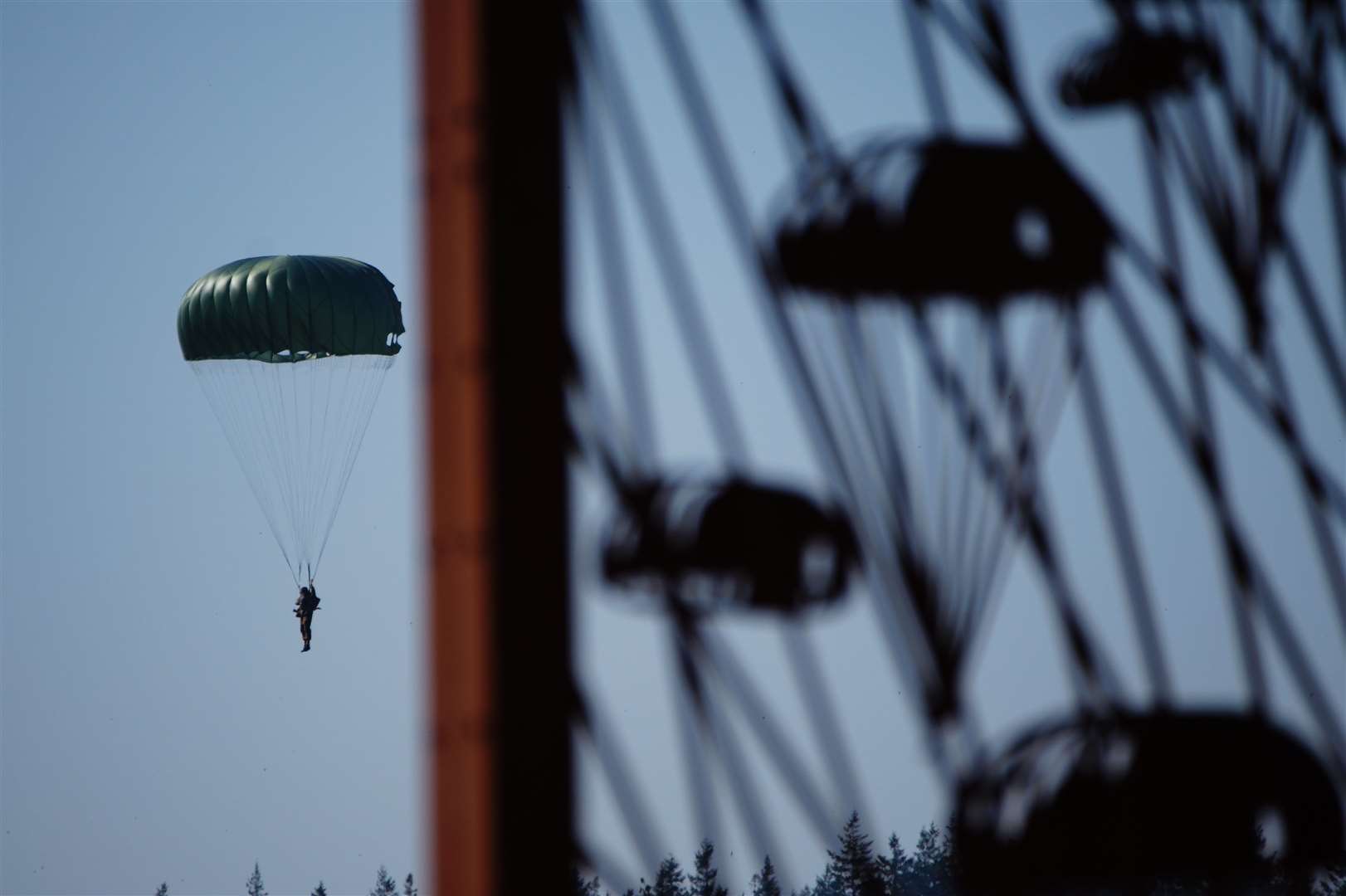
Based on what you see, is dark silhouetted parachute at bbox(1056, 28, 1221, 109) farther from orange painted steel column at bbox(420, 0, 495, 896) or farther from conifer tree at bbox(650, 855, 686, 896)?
conifer tree at bbox(650, 855, 686, 896)

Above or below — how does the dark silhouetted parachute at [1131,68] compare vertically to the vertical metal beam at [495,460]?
above

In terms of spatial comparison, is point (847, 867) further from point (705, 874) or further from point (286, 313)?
point (286, 313)

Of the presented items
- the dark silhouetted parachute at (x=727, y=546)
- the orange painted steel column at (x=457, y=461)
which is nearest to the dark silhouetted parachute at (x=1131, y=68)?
the dark silhouetted parachute at (x=727, y=546)

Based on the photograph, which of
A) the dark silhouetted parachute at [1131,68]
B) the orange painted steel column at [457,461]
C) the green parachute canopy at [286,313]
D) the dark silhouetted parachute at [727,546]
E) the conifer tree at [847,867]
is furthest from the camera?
the conifer tree at [847,867]

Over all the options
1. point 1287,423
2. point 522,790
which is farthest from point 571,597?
point 1287,423

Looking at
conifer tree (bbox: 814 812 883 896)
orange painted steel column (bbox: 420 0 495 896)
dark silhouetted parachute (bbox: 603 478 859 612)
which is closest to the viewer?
orange painted steel column (bbox: 420 0 495 896)

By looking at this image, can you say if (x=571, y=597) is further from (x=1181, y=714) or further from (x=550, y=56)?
(x=1181, y=714)

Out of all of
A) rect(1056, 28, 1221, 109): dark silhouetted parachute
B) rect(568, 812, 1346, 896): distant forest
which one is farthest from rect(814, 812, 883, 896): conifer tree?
rect(1056, 28, 1221, 109): dark silhouetted parachute

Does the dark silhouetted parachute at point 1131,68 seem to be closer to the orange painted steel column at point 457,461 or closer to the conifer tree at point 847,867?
the orange painted steel column at point 457,461

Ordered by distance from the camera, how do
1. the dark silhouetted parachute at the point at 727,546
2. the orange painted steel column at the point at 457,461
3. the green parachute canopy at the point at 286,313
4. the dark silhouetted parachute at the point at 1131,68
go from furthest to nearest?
1. the green parachute canopy at the point at 286,313
2. the dark silhouetted parachute at the point at 1131,68
3. the dark silhouetted parachute at the point at 727,546
4. the orange painted steel column at the point at 457,461
